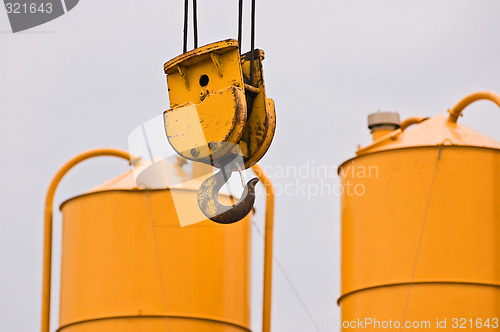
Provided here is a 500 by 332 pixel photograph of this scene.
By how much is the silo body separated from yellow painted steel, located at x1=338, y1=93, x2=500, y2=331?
127 cm

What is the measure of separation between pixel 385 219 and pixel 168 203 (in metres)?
2.25

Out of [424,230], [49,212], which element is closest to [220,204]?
[424,230]

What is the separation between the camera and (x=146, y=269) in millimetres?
12148

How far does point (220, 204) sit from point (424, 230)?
214 inches

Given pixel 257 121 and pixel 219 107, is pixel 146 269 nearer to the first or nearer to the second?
pixel 257 121

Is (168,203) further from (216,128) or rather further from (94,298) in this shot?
(216,128)

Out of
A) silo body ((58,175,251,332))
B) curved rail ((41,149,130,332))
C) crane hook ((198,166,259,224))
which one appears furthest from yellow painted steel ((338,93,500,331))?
crane hook ((198,166,259,224))

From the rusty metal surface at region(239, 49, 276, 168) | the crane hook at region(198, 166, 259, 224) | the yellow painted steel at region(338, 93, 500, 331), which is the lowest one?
the yellow painted steel at region(338, 93, 500, 331)

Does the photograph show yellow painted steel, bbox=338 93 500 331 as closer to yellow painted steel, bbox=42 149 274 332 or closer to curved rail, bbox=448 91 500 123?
curved rail, bbox=448 91 500 123

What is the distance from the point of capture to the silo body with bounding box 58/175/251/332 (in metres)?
12.1

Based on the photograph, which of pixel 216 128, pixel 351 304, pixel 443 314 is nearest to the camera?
pixel 216 128

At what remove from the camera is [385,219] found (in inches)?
465

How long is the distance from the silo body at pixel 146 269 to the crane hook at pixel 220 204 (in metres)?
5.64

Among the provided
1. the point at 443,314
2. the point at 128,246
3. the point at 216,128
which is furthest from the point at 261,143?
the point at 128,246
